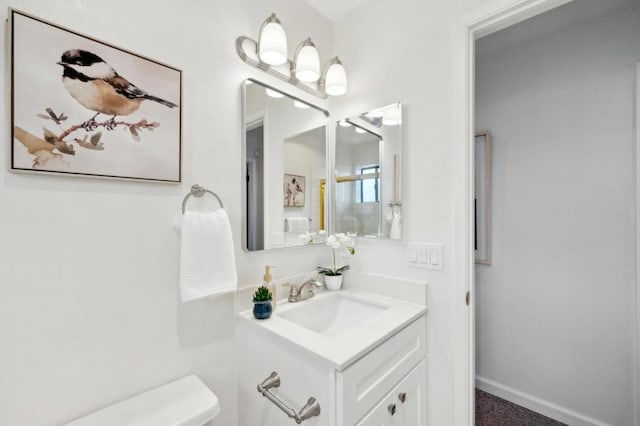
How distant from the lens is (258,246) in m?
1.28

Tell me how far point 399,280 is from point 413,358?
348mm

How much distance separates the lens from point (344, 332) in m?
1.05

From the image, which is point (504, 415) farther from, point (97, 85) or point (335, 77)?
point (97, 85)

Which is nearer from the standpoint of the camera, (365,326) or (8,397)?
(8,397)

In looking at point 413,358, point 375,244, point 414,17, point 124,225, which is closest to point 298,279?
point 375,244

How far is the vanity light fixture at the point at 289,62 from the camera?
121 cm

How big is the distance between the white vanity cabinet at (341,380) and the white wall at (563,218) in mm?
1057

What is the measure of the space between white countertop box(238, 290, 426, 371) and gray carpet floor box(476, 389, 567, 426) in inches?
44.1

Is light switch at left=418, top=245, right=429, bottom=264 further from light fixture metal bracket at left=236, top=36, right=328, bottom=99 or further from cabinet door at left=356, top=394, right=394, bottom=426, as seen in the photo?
light fixture metal bracket at left=236, top=36, right=328, bottom=99

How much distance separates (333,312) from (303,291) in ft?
0.69

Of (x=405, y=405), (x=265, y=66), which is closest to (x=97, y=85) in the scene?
(x=265, y=66)

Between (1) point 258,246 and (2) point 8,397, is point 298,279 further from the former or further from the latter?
(2) point 8,397

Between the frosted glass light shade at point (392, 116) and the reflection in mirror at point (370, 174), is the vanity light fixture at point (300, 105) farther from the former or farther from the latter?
the frosted glass light shade at point (392, 116)

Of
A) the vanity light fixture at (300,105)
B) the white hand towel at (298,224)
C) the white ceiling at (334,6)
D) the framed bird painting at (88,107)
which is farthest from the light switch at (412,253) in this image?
the white ceiling at (334,6)
